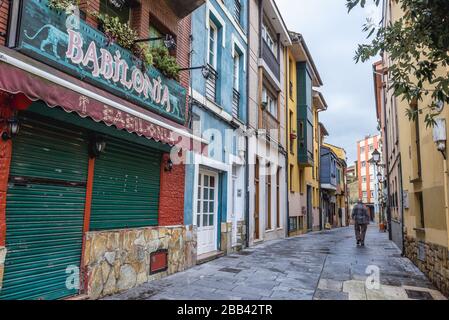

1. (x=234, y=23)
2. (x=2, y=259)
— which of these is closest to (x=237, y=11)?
(x=234, y=23)

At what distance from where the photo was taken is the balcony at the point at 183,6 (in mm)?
7738

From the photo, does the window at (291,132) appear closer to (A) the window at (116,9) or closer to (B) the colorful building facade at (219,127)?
(B) the colorful building facade at (219,127)

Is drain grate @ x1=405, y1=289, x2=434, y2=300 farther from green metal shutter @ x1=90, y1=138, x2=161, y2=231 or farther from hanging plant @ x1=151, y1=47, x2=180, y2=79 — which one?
hanging plant @ x1=151, y1=47, x2=180, y2=79

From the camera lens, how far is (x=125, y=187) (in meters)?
6.20

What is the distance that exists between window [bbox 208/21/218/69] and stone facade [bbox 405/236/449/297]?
7149 mm

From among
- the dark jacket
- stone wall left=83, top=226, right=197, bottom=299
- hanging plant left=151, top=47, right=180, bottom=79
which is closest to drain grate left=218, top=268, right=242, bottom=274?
stone wall left=83, top=226, right=197, bottom=299

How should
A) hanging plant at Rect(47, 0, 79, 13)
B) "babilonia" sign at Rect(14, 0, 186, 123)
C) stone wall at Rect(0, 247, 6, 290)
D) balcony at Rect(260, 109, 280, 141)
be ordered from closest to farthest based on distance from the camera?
stone wall at Rect(0, 247, 6, 290) < "babilonia" sign at Rect(14, 0, 186, 123) < hanging plant at Rect(47, 0, 79, 13) < balcony at Rect(260, 109, 280, 141)

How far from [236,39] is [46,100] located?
29.6ft

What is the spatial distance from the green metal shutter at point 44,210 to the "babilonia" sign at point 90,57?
87cm

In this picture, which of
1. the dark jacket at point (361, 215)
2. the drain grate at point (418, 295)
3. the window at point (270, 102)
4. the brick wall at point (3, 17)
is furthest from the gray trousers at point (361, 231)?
the brick wall at point (3, 17)

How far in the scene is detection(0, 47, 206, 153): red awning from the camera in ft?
11.6

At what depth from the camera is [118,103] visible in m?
5.01

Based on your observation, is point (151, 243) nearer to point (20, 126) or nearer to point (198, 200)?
point (198, 200)
